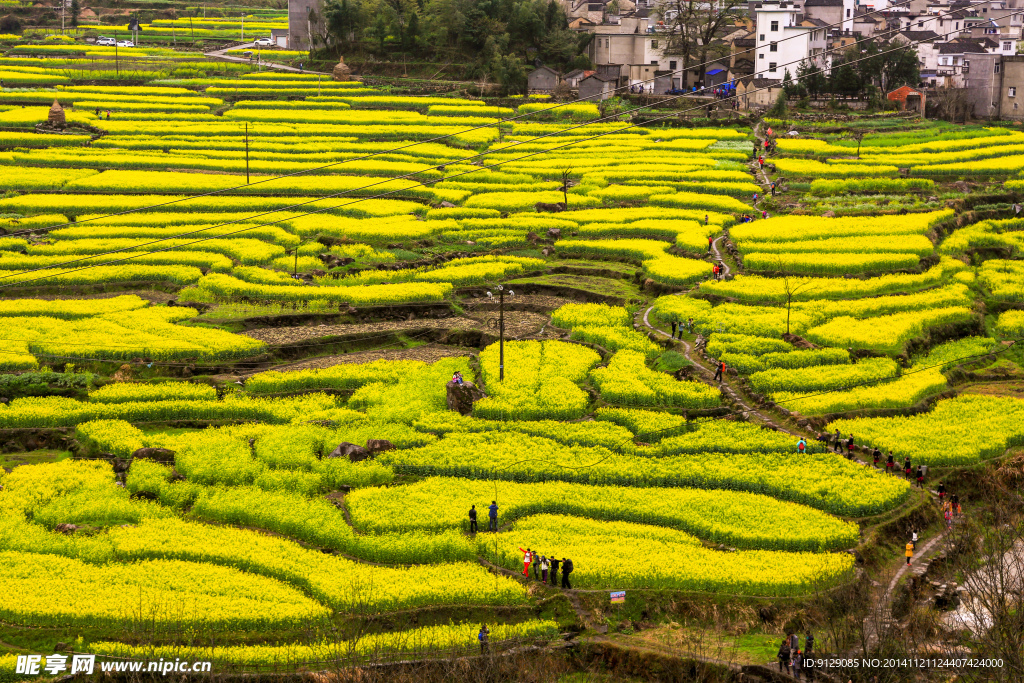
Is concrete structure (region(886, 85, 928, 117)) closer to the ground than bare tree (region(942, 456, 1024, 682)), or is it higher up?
higher up

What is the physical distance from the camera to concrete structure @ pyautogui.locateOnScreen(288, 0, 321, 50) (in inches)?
3568

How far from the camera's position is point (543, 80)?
81562 millimetres

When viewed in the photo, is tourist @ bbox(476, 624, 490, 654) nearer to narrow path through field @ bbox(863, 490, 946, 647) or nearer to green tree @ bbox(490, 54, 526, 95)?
narrow path through field @ bbox(863, 490, 946, 647)

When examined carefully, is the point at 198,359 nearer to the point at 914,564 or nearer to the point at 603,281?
the point at 603,281

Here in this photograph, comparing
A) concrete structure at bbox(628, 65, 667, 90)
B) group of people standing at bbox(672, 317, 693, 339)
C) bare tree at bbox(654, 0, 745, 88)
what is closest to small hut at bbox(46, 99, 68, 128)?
concrete structure at bbox(628, 65, 667, 90)

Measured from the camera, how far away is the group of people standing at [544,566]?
23.8 m

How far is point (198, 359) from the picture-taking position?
37438mm

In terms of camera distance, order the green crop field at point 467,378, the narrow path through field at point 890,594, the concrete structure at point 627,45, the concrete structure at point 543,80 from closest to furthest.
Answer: the narrow path through field at point 890,594 → the green crop field at point 467,378 → the concrete structure at point 627,45 → the concrete structure at point 543,80

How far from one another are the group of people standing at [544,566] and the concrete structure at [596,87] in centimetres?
5815

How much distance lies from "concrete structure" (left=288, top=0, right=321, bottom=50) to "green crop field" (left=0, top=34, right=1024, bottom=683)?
27087mm

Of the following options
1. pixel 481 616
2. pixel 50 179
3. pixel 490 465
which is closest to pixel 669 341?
pixel 490 465

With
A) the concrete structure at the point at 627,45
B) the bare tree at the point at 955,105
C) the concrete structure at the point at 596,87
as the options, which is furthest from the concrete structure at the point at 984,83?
the concrete structure at the point at 596,87

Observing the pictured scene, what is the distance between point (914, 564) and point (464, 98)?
5964 centimetres

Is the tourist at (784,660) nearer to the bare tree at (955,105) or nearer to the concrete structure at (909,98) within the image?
the bare tree at (955,105)
